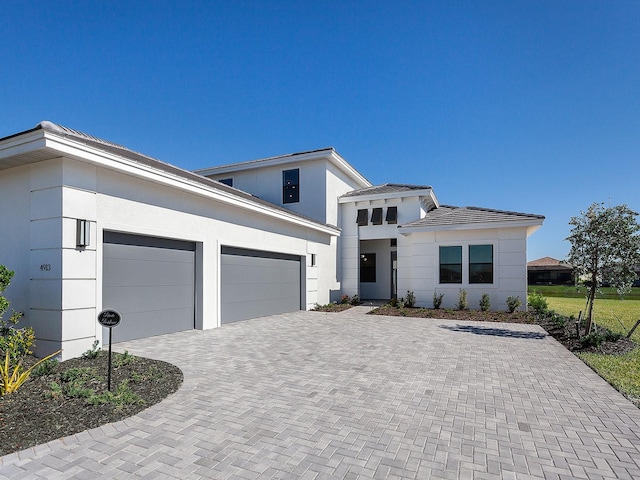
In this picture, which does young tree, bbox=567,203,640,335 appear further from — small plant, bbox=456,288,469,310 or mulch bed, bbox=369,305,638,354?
small plant, bbox=456,288,469,310

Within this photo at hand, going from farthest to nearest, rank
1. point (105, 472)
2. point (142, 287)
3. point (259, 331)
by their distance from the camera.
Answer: point (259, 331)
point (142, 287)
point (105, 472)

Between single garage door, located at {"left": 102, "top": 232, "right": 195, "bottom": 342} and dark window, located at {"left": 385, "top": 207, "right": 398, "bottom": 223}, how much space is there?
10849mm

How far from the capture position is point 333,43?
11.6 m

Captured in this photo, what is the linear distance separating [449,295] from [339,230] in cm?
624

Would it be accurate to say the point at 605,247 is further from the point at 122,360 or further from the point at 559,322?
the point at 122,360

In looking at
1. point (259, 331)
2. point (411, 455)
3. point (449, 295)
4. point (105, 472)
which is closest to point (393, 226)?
point (449, 295)

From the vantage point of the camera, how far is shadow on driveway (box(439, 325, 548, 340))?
31.5ft

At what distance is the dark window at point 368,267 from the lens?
67.3 feet

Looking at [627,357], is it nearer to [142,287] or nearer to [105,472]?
[105,472]

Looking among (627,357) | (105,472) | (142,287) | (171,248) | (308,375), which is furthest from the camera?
(171,248)

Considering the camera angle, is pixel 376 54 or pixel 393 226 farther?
pixel 393 226

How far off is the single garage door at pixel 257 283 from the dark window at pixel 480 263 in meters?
7.95

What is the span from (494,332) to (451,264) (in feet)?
18.6

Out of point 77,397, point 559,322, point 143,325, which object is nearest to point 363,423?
point 77,397
